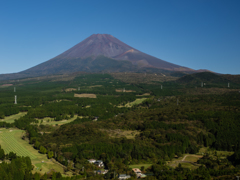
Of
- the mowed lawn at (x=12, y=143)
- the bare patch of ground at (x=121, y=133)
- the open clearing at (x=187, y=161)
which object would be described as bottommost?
the open clearing at (x=187, y=161)

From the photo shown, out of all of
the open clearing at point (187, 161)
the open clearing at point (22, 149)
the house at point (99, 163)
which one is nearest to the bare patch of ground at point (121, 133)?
the open clearing at point (187, 161)

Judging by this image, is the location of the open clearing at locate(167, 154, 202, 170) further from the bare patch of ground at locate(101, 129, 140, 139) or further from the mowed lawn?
the mowed lawn

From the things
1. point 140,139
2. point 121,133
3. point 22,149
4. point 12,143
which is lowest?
point 22,149

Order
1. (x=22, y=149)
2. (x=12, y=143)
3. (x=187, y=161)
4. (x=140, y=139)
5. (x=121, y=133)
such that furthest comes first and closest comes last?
1. (x=121, y=133)
2. (x=12, y=143)
3. (x=140, y=139)
4. (x=22, y=149)
5. (x=187, y=161)

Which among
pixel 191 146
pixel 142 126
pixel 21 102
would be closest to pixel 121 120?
pixel 142 126

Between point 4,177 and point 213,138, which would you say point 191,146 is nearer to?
point 213,138

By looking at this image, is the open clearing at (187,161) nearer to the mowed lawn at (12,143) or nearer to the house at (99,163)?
the house at (99,163)

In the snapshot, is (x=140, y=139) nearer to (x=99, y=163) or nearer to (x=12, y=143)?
(x=99, y=163)

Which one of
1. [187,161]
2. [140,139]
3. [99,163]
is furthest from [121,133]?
[187,161]

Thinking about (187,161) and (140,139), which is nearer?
(187,161)
